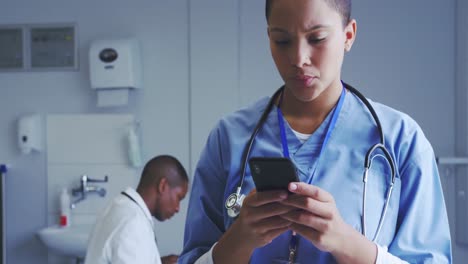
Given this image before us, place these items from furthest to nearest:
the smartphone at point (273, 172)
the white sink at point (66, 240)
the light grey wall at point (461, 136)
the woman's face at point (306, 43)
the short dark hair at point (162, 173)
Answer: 1. the white sink at point (66, 240)
2. the light grey wall at point (461, 136)
3. the short dark hair at point (162, 173)
4. the woman's face at point (306, 43)
5. the smartphone at point (273, 172)

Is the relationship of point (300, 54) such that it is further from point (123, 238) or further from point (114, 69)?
point (114, 69)

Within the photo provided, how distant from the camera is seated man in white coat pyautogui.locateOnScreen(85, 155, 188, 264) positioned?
1.76 meters

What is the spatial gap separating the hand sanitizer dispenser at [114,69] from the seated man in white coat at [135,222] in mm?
843

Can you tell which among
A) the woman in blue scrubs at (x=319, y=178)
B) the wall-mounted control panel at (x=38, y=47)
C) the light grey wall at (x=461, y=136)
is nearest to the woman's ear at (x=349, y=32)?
the woman in blue scrubs at (x=319, y=178)

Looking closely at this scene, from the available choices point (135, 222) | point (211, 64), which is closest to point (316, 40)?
point (135, 222)

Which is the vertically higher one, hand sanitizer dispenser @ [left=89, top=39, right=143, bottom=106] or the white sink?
hand sanitizer dispenser @ [left=89, top=39, right=143, bottom=106]

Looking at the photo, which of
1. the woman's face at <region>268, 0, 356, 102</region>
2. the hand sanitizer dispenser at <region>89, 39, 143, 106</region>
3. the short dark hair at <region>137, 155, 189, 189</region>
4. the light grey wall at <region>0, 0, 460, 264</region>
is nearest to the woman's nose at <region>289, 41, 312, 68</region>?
the woman's face at <region>268, 0, 356, 102</region>

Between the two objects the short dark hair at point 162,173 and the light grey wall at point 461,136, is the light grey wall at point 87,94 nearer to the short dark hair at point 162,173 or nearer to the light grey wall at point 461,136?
the short dark hair at point 162,173

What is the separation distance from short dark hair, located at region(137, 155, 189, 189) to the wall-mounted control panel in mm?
1166

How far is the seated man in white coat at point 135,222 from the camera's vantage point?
1.76 meters

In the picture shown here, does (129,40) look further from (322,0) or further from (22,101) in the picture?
(322,0)

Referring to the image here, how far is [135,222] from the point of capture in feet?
5.90

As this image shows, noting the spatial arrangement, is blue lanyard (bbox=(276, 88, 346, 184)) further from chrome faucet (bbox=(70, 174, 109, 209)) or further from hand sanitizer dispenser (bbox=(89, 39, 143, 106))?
chrome faucet (bbox=(70, 174, 109, 209))

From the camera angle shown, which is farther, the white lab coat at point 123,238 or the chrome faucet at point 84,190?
the chrome faucet at point 84,190
